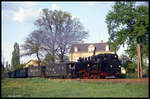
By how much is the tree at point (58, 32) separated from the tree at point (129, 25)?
15.8 meters

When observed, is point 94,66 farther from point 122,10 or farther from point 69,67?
point 122,10

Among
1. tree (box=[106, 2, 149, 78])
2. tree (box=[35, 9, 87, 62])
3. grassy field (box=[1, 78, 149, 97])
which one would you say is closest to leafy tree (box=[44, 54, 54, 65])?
tree (box=[35, 9, 87, 62])

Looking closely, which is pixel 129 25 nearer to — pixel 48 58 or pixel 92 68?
pixel 92 68

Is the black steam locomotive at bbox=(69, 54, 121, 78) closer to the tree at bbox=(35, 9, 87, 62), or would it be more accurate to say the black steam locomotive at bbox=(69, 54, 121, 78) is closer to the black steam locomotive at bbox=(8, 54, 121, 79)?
the black steam locomotive at bbox=(8, 54, 121, 79)

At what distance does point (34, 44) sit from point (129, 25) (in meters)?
23.8

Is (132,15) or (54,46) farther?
(54,46)

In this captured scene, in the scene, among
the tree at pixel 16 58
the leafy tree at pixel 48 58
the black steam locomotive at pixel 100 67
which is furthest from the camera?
the tree at pixel 16 58

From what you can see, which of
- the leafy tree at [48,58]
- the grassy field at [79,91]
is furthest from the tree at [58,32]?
the grassy field at [79,91]

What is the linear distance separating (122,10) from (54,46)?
64.0ft

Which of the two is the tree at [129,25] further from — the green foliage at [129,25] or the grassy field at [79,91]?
the grassy field at [79,91]

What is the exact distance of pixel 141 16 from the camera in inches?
1366

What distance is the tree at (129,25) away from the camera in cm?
3441

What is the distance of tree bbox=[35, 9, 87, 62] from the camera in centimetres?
5275

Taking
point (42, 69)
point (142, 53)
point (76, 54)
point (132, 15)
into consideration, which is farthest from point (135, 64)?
point (76, 54)
